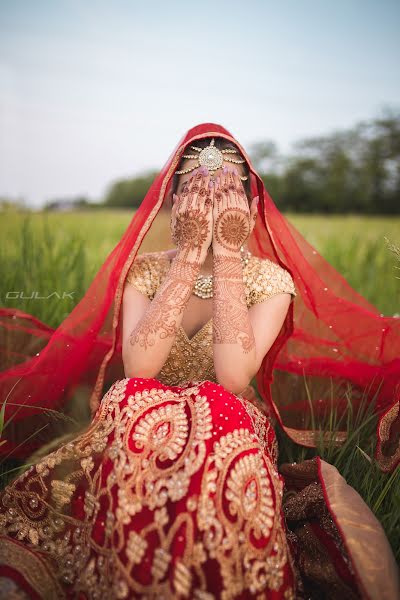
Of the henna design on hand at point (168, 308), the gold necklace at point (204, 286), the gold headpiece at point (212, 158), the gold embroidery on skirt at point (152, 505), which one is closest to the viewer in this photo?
the gold embroidery on skirt at point (152, 505)

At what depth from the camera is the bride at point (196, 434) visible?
119 cm

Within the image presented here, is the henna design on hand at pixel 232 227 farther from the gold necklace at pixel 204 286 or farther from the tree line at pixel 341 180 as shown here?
the tree line at pixel 341 180

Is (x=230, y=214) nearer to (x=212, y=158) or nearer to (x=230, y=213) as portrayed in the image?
(x=230, y=213)

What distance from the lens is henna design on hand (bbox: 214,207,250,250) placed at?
164cm

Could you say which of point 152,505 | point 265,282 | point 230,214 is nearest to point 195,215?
point 230,214

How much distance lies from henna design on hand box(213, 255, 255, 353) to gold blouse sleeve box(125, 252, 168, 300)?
247 mm

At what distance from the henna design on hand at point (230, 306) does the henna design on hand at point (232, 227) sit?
0.05 meters

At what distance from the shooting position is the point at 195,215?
5.35ft

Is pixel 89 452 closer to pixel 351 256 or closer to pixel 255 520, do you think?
pixel 255 520

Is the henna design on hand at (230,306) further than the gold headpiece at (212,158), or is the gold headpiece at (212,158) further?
the gold headpiece at (212,158)

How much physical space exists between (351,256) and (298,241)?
1940 millimetres

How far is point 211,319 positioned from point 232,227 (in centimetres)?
34

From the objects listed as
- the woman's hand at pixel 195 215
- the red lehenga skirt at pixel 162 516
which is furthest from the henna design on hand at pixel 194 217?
the red lehenga skirt at pixel 162 516

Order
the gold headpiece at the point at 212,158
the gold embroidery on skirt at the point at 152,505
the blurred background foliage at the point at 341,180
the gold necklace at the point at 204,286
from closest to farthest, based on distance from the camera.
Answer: the gold embroidery on skirt at the point at 152,505, the gold headpiece at the point at 212,158, the gold necklace at the point at 204,286, the blurred background foliage at the point at 341,180
